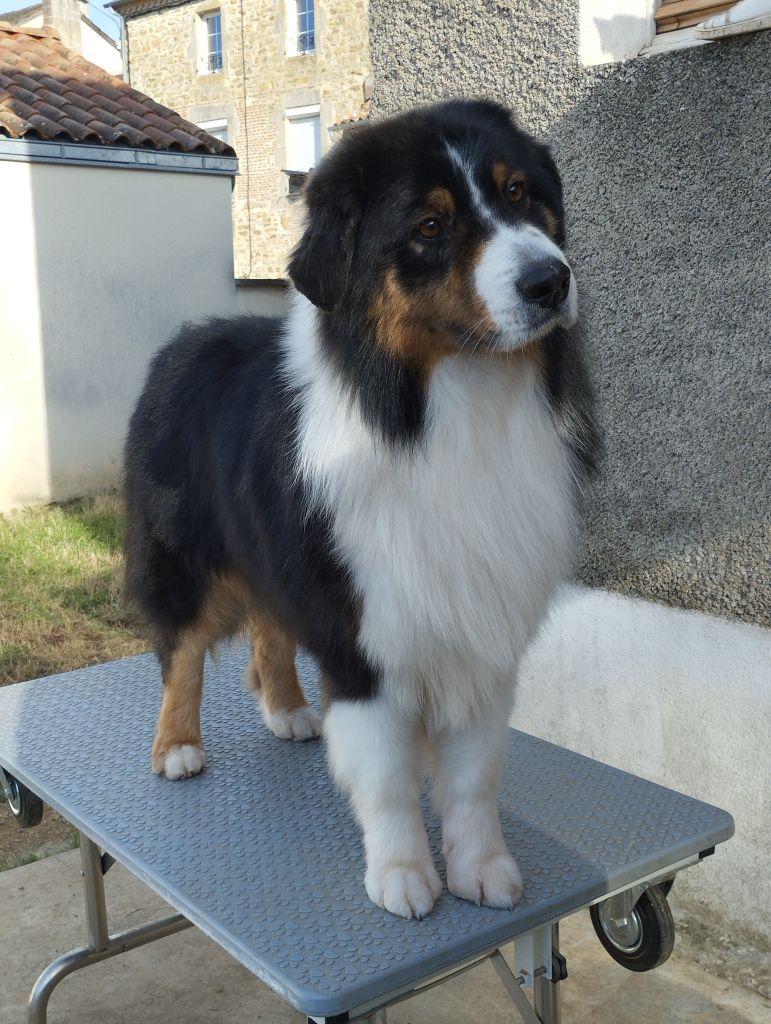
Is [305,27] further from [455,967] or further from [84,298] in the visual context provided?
[455,967]

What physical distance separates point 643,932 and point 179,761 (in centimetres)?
122

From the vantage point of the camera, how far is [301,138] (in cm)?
2209

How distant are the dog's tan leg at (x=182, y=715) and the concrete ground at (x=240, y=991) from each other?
920 millimetres

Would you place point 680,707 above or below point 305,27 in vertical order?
below

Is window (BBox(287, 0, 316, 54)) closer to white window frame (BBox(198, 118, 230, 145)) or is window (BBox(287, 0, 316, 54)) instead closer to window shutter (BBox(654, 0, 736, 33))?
white window frame (BBox(198, 118, 230, 145))

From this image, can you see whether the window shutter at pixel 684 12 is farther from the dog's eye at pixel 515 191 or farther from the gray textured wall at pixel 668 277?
the dog's eye at pixel 515 191

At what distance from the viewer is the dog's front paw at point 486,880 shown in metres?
2.12

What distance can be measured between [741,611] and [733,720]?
0.33 meters

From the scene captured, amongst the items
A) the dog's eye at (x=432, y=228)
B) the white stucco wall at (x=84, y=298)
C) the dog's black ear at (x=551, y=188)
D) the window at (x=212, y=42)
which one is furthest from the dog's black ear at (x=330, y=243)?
the window at (x=212, y=42)

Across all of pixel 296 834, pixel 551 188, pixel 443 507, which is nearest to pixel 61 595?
pixel 296 834

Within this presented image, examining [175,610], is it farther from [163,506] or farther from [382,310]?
[382,310]

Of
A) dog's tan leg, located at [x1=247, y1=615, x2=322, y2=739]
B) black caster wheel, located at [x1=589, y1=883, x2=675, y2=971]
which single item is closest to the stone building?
dog's tan leg, located at [x1=247, y1=615, x2=322, y2=739]

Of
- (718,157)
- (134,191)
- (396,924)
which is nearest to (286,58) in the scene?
(134,191)

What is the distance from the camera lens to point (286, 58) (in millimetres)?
21734
